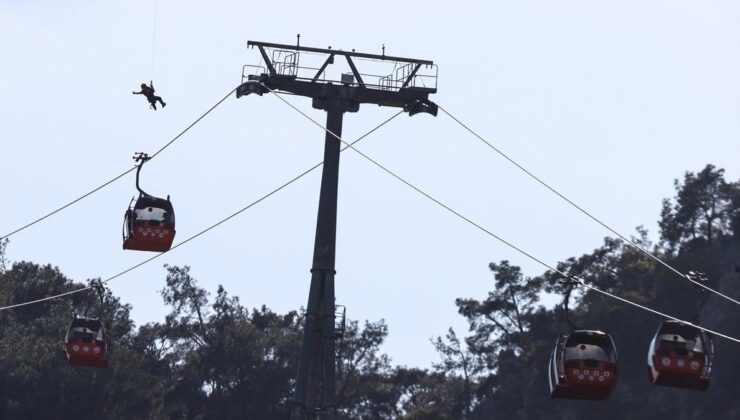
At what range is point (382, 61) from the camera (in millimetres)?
44750

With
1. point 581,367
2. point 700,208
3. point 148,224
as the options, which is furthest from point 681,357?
point 700,208

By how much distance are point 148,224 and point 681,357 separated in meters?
13.5

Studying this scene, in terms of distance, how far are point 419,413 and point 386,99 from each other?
68.0 meters

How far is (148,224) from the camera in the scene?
38.2 meters

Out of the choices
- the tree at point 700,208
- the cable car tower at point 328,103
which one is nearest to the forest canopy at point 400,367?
the tree at point 700,208

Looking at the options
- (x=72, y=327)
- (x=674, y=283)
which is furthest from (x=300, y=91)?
(x=674, y=283)

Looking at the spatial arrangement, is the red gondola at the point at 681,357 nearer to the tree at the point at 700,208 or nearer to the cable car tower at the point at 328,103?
the cable car tower at the point at 328,103

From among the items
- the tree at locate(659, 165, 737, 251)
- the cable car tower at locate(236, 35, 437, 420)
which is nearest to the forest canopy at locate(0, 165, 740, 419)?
the tree at locate(659, 165, 737, 251)

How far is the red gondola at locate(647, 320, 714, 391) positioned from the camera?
32781mm

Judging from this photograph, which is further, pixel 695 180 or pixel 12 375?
pixel 695 180

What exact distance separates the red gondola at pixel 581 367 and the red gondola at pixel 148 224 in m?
10.6

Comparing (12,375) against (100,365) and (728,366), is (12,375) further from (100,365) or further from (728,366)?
(100,365)

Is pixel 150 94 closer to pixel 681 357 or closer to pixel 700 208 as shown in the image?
pixel 681 357

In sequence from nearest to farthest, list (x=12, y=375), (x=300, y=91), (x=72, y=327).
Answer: (x=72, y=327), (x=300, y=91), (x=12, y=375)
